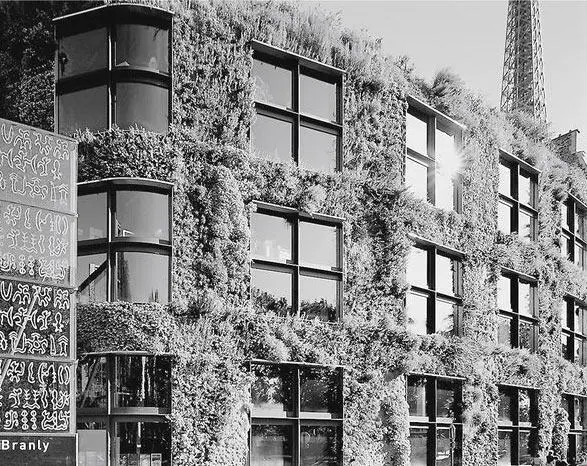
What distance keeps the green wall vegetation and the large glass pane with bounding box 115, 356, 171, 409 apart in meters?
0.23

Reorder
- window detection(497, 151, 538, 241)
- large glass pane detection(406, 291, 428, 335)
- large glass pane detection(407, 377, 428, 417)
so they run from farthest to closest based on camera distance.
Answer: window detection(497, 151, 538, 241), large glass pane detection(407, 377, 428, 417), large glass pane detection(406, 291, 428, 335)

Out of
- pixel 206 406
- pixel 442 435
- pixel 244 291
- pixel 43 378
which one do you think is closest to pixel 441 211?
pixel 442 435

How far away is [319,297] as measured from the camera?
60.7 feet

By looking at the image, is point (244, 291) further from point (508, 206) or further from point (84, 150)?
point (508, 206)

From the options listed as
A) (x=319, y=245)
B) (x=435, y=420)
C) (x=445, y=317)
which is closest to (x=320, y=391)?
(x=319, y=245)

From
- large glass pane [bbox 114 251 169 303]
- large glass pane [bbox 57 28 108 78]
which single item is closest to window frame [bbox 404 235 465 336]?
large glass pane [bbox 114 251 169 303]

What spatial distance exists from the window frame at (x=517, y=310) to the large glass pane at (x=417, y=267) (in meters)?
3.34

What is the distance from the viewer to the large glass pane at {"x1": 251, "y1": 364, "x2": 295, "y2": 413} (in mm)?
17219

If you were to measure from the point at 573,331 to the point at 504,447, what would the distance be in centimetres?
591

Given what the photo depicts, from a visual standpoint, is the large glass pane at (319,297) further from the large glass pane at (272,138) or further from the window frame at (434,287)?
the large glass pane at (272,138)

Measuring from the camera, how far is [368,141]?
1977cm

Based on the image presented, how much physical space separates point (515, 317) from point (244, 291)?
33.8 feet

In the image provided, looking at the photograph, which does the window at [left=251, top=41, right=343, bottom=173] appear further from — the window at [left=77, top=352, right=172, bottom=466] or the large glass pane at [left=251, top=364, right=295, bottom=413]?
the window at [left=77, top=352, right=172, bottom=466]

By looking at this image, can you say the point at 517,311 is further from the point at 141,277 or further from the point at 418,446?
the point at 141,277
